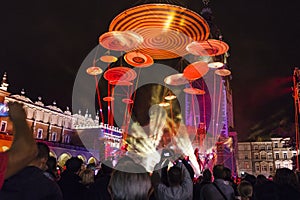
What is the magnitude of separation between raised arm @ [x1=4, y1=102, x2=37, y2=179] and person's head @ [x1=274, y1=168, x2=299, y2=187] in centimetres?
307

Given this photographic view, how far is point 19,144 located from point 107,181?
227cm

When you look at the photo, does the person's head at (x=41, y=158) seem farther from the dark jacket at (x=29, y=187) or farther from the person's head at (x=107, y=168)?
the person's head at (x=107, y=168)

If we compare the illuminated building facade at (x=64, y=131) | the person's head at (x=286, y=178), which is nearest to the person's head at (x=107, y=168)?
the person's head at (x=286, y=178)

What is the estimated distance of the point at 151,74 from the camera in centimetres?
2541

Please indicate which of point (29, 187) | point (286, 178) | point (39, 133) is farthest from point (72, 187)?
point (39, 133)

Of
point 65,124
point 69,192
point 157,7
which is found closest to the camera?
point 69,192

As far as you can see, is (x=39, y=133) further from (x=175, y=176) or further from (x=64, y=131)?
(x=175, y=176)

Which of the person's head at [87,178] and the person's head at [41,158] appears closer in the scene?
the person's head at [41,158]

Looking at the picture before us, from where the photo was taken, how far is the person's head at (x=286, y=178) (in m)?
3.33

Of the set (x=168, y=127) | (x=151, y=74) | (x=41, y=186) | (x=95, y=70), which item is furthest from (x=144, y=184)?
(x=168, y=127)

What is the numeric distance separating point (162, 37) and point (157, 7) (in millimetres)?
1478

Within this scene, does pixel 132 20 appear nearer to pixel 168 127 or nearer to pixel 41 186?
pixel 41 186

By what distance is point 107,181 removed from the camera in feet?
12.4

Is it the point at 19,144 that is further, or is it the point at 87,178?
the point at 87,178
